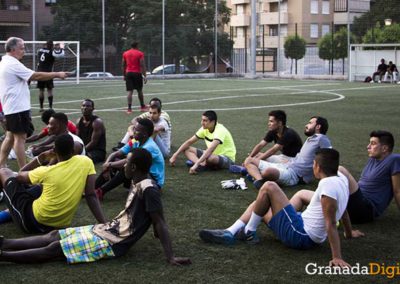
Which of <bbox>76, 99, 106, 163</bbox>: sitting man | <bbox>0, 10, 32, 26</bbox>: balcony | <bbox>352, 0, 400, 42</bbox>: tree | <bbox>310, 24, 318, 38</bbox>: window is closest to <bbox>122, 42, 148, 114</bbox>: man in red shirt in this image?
<bbox>76, 99, 106, 163</bbox>: sitting man

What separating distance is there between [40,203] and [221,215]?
1.97 meters

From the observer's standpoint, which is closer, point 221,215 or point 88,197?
point 88,197

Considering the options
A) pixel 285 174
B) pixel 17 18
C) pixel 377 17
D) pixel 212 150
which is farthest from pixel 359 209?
pixel 377 17

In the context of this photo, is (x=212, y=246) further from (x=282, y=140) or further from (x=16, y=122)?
(x=16, y=122)

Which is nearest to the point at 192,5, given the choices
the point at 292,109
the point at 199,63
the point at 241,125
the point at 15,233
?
the point at 199,63

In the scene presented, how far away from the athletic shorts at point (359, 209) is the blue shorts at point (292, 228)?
0.94 meters

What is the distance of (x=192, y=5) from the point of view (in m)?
43.7

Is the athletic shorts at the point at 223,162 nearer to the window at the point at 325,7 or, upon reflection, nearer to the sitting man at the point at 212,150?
the sitting man at the point at 212,150

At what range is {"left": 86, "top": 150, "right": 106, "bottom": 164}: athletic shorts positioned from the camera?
9.58m

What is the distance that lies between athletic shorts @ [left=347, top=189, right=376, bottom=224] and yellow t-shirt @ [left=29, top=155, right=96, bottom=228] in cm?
258

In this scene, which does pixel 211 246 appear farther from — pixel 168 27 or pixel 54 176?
pixel 168 27

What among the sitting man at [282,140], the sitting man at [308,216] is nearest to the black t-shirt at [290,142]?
the sitting man at [282,140]

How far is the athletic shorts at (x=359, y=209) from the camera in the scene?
6.29 metres

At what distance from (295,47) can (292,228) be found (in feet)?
129
